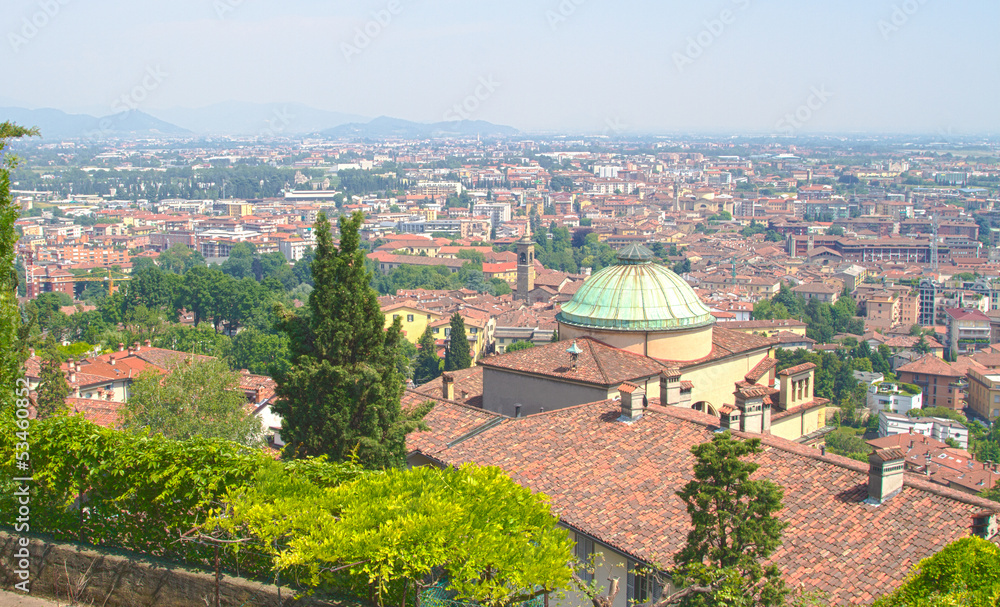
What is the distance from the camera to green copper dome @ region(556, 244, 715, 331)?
1599cm

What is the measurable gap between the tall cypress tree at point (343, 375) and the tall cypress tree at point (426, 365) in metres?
33.7

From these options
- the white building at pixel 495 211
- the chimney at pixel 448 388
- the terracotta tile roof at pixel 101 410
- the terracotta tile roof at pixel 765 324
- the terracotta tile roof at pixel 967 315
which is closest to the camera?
the chimney at pixel 448 388

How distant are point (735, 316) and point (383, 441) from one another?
198 ft

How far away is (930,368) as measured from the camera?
60062 millimetres

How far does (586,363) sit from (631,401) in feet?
9.31

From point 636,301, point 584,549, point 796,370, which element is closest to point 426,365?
point 636,301

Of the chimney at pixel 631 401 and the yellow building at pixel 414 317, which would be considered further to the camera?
the yellow building at pixel 414 317

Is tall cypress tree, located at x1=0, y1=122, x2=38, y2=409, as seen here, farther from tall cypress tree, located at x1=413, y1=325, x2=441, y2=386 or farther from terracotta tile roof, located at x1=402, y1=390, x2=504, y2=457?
tall cypress tree, located at x1=413, y1=325, x2=441, y2=386

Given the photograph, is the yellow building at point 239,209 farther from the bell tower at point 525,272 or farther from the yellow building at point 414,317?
the yellow building at point 414,317

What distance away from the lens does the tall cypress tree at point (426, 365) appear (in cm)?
4464

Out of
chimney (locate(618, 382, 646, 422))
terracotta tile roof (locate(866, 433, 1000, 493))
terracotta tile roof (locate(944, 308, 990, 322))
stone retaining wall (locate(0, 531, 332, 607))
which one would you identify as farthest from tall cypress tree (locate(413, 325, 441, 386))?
terracotta tile roof (locate(944, 308, 990, 322))

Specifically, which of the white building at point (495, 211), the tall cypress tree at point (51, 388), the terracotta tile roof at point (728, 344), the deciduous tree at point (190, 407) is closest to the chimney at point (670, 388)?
the terracotta tile roof at point (728, 344)

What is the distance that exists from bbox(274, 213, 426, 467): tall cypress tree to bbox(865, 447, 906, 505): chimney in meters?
4.71

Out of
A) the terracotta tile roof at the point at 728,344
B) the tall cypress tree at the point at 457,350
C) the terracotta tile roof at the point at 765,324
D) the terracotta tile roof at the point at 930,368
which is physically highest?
the terracotta tile roof at the point at 728,344
